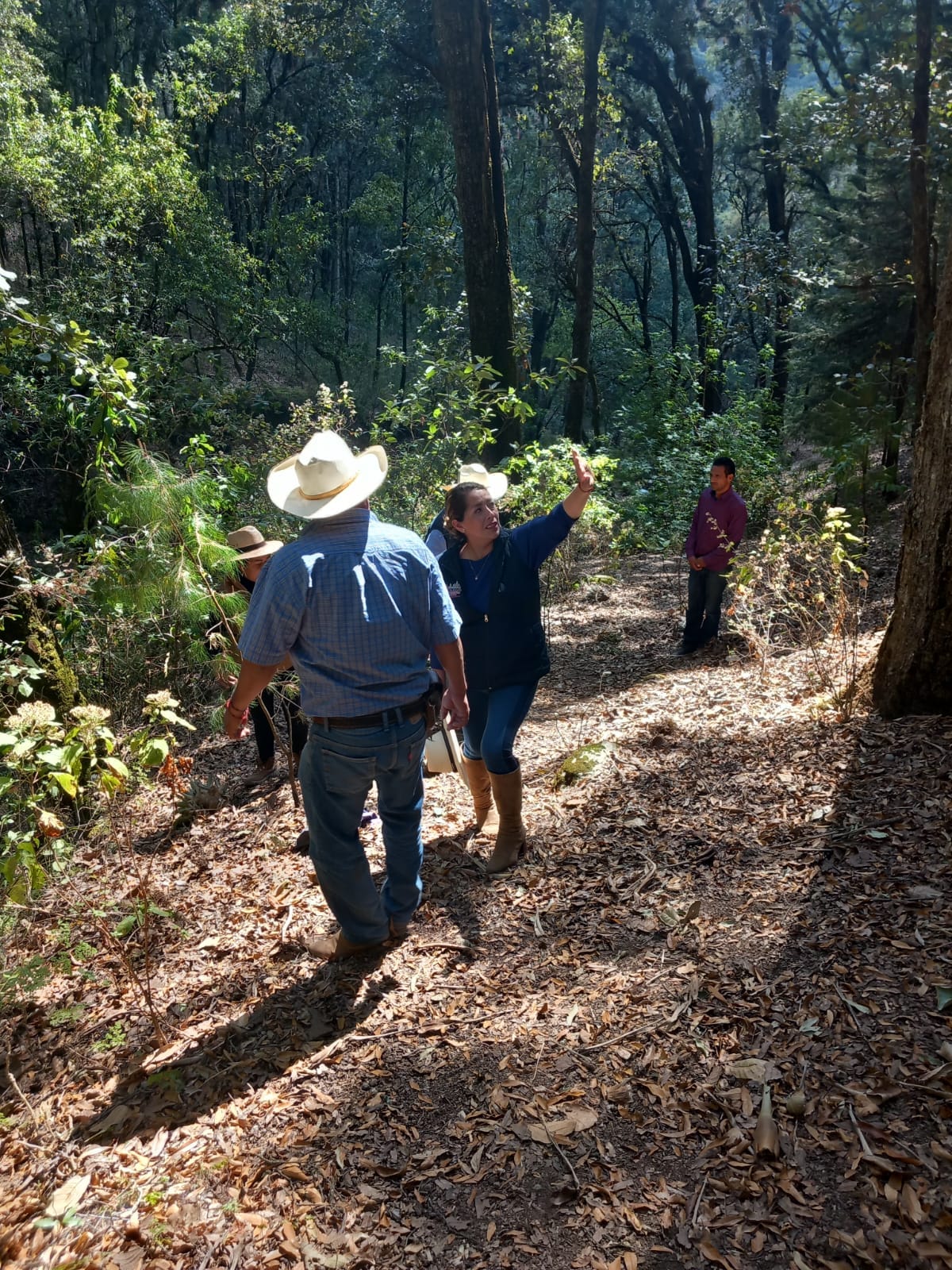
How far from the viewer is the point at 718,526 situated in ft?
25.8

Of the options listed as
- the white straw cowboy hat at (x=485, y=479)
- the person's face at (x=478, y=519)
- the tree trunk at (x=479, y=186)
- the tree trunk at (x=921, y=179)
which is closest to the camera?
the person's face at (x=478, y=519)

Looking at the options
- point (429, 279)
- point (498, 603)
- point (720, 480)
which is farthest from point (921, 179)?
point (498, 603)

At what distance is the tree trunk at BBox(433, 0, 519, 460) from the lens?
11.2 m

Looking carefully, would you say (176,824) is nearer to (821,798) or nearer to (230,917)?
(230,917)

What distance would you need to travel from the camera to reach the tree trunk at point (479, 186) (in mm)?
11211

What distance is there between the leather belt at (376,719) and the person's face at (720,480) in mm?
5332

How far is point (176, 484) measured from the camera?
17.6 ft

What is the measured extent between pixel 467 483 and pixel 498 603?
1.98ft

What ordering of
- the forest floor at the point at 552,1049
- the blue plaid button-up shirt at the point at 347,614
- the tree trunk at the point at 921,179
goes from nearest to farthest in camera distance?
the forest floor at the point at 552,1049 → the blue plaid button-up shirt at the point at 347,614 → the tree trunk at the point at 921,179

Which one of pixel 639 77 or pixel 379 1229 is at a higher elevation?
pixel 639 77

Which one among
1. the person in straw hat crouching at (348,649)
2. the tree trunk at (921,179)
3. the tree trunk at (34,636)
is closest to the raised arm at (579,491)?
the person in straw hat crouching at (348,649)

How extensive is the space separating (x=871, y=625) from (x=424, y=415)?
16.3ft

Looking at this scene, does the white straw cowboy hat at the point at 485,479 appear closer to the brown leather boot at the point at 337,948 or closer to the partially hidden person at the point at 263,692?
the partially hidden person at the point at 263,692

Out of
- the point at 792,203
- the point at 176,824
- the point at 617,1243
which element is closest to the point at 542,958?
the point at 617,1243
